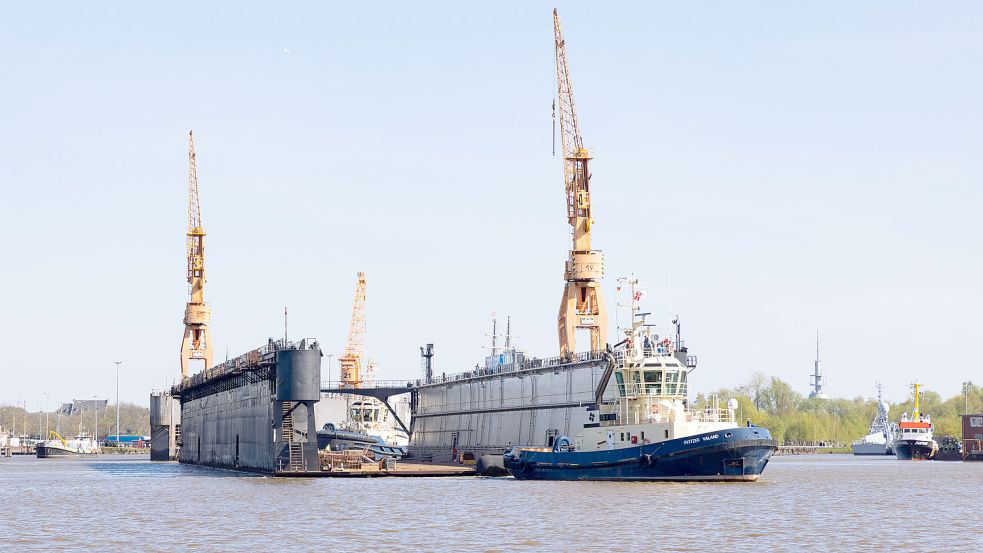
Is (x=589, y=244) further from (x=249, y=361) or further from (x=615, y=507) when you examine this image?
(x=615, y=507)

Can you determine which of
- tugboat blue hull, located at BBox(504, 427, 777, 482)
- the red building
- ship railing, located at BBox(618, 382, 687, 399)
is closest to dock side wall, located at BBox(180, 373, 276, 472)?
ship railing, located at BBox(618, 382, 687, 399)

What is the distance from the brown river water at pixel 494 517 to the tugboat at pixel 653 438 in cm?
130

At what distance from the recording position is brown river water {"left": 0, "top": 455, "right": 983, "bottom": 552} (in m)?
50.1

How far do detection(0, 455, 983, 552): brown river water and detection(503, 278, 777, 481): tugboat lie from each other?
1295 millimetres

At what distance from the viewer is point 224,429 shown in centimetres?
12044

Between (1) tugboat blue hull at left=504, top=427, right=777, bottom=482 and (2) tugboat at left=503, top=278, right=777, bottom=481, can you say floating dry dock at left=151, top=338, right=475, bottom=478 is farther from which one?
(1) tugboat blue hull at left=504, top=427, right=777, bottom=482

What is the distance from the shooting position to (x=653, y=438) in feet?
260

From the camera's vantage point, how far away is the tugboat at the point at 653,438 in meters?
77.1

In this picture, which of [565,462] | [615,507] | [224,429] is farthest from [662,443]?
[224,429]

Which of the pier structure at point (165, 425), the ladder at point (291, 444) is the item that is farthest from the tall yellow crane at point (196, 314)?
the ladder at point (291, 444)

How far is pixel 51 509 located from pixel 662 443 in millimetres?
34364

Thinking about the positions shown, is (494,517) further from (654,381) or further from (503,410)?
(503,410)

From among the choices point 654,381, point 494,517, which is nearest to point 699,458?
point 654,381

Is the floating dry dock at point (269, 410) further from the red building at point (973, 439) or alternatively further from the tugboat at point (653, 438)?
the red building at point (973, 439)
